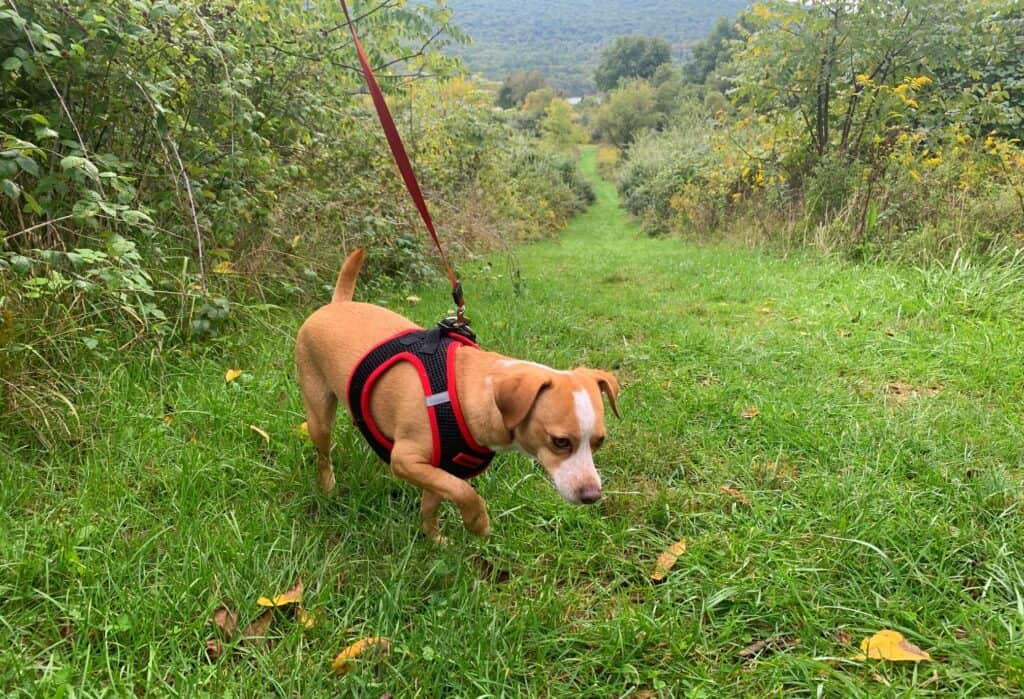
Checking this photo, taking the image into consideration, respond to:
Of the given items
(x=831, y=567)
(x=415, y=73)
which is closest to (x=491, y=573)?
(x=831, y=567)

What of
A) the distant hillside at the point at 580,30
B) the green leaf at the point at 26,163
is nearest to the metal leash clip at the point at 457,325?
the green leaf at the point at 26,163

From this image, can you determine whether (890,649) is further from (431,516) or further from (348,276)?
(348,276)

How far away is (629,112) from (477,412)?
48206mm

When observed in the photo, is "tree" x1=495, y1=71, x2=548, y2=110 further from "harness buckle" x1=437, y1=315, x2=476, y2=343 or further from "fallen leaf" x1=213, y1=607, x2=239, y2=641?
"fallen leaf" x1=213, y1=607, x2=239, y2=641

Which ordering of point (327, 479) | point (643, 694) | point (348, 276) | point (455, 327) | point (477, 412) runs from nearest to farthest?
point (643, 694) < point (477, 412) < point (455, 327) < point (327, 479) < point (348, 276)

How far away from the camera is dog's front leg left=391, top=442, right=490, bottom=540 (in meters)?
2.20

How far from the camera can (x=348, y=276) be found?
9.98ft

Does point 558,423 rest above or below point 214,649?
above

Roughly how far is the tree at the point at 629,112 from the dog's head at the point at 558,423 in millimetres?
45639

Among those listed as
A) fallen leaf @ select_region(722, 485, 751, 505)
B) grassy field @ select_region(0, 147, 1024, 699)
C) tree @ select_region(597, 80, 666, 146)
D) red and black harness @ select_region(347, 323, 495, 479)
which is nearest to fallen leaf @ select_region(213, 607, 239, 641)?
grassy field @ select_region(0, 147, 1024, 699)

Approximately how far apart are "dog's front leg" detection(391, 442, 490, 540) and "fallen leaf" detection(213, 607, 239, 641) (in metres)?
0.74

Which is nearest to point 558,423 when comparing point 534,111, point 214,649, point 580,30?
point 214,649

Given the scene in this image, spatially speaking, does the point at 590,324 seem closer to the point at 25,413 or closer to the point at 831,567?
the point at 831,567

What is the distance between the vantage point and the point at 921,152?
321 inches
